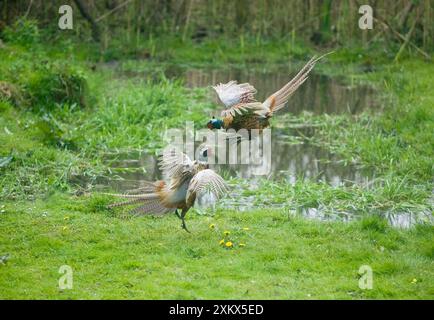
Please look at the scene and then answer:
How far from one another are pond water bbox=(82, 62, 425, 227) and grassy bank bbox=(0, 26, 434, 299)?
6.8 inches

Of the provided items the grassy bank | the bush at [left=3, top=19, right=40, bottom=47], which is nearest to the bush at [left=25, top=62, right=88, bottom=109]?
the grassy bank

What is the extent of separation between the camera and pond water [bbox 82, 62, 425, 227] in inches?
325

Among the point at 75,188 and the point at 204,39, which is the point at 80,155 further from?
the point at 204,39

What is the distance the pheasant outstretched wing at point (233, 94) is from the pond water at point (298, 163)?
1071 mm

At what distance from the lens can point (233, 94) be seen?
25.6ft

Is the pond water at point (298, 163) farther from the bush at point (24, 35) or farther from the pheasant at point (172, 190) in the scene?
the bush at point (24, 35)

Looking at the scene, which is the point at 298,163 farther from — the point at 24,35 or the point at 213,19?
the point at 213,19

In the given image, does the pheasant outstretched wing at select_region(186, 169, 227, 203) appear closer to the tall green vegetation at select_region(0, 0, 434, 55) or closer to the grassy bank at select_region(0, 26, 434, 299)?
the grassy bank at select_region(0, 26, 434, 299)

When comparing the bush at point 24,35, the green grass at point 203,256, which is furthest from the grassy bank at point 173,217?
the bush at point 24,35

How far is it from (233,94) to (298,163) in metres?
2.26

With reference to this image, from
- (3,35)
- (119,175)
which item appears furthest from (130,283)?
(3,35)

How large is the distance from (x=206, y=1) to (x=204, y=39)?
802mm

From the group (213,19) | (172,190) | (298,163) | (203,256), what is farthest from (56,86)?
(213,19)

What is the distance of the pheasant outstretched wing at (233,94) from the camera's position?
25.5ft
